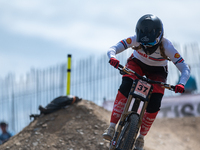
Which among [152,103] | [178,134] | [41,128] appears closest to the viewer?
[152,103]

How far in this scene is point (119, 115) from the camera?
17.9 feet

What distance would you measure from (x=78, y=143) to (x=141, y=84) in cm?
241

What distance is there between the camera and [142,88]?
5066 millimetres

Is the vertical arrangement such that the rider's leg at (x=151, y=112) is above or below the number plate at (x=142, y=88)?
below

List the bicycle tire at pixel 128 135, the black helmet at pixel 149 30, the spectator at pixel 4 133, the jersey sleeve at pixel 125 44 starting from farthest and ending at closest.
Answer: the spectator at pixel 4 133 → the jersey sleeve at pixel 125 44 → the black helmet at pixel 149 30 → the bicycle tire at pixel 128 135

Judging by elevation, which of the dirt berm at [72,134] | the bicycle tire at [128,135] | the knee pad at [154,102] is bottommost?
the dirt berm at [72,134]

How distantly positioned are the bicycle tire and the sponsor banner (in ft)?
23.0

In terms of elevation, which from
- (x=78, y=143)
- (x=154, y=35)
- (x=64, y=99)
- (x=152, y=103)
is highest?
(x=154, y=35)

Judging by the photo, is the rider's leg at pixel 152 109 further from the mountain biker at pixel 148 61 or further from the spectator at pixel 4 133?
the spectator at pixel 4 133

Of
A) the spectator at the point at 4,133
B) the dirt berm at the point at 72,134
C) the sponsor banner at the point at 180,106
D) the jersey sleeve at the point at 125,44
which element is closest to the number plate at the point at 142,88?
the jersey sleeve at the point at 125,44

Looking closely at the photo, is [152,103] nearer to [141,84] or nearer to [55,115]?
[141,84]

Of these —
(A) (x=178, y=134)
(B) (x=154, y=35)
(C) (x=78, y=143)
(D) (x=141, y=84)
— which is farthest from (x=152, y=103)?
(A) (x=178, y=134)

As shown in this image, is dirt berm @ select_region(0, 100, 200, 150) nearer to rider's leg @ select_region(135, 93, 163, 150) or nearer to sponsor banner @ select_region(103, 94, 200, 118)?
rider's leg @ select_region(135, 93, 163, 150)

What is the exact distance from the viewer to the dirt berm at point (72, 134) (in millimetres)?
6816
